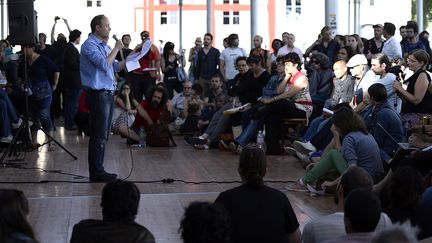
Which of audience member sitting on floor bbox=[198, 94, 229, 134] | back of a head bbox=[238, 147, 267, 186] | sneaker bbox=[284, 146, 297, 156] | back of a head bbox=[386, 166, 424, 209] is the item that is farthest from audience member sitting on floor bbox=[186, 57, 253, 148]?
back of a head bbox=[386, 166, 424, 209]

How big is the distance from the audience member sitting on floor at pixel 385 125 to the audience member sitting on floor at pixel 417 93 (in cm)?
57

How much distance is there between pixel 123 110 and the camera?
13.7 meters

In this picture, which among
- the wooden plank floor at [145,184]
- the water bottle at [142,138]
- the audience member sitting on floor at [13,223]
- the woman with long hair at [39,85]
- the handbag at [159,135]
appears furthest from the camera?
the water bottle at [142,138]

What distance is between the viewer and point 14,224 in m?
3.65

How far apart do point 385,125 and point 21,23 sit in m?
4.92

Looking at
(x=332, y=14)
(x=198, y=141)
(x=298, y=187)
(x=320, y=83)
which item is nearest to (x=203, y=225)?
(x=298, y=187)

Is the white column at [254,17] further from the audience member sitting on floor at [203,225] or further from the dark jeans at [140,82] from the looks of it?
the audience member sitting on floor at [203,225]

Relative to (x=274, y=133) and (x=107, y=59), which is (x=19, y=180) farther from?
(x=274, y=133)

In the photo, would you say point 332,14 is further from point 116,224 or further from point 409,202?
point 116,224

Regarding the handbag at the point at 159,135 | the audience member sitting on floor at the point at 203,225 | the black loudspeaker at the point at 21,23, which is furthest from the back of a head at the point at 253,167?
the handbag at the point at 159,135

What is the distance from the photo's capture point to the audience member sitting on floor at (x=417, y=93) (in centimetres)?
889

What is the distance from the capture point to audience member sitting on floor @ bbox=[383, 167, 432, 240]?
15.2 ft

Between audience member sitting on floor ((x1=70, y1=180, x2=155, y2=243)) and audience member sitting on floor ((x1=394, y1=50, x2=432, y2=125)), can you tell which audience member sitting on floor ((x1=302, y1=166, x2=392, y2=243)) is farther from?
audience member sitting on floor ((x1=394, y1=50, x2=432, y2=125))

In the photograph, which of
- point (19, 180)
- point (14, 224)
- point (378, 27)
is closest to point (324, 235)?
point (14, 224)
